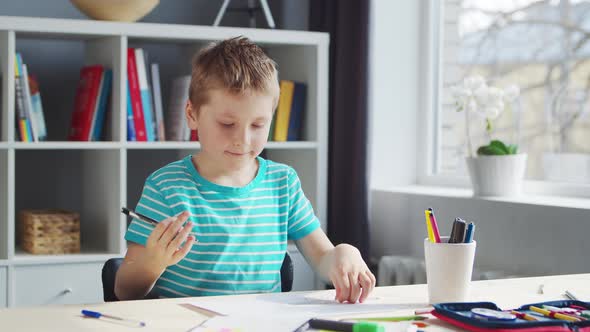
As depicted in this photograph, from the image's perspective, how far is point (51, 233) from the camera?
2641 millimetres

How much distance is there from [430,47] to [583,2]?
28.0 inches

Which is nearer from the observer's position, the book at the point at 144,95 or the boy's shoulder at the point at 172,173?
the boy's shoulder at the point at 172,173

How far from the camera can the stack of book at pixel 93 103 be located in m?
2.69

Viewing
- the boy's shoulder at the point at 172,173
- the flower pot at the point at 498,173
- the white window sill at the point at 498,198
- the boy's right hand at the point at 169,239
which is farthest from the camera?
the flower pot at the point at 498,173

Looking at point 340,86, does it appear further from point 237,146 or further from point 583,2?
point 237,146

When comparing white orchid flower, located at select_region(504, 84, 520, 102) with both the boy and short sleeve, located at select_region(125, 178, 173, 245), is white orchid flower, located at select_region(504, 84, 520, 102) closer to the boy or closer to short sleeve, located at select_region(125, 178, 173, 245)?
the boy

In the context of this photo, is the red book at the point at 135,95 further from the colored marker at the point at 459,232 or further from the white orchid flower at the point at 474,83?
the colored marker at the point at 459,232

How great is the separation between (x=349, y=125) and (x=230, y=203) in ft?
4.60

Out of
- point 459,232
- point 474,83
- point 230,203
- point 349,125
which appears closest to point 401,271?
point 349,125

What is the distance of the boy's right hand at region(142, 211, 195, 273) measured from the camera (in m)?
1.20

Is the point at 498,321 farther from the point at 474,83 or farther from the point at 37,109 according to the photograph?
the point at 37,109

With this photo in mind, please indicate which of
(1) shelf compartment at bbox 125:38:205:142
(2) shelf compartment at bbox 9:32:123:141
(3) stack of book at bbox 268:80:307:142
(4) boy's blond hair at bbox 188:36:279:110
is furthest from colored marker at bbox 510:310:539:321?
(2) shelf compartment at bbox 9:32:123:141

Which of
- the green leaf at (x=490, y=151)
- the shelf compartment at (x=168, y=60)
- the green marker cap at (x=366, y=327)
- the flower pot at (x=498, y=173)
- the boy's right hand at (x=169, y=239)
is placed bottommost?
the green marker cap at (x=366, y=327)

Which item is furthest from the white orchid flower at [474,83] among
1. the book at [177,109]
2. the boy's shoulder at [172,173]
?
the boy's shoulder at [172,173]
